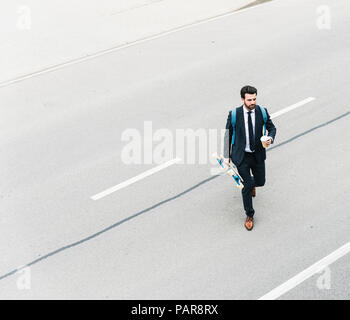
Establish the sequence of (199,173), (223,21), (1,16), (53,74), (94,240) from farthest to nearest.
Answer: (1,16)
(223,21)
(53,74)
(199,173)
(94,240)

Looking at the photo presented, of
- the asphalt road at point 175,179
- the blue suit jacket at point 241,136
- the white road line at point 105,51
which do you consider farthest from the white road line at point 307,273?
the white road line at point 105,51

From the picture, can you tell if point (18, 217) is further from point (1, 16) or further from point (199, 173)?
point (1, 16)

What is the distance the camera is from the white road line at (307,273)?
7195 mm

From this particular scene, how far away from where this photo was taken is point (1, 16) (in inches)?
648

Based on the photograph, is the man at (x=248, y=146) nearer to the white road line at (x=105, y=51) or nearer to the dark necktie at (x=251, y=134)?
the dark necktie at (x=251, y=134)

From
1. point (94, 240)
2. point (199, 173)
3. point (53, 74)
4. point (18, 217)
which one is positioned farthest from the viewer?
point (53, 74)

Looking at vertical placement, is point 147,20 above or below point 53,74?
above

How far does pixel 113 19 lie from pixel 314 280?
34.6ft

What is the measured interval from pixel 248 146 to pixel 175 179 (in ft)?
6.02

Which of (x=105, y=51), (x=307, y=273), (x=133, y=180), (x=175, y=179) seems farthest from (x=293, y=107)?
(x=105, y=51)

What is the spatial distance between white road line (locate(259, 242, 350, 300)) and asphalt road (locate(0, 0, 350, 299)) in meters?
0.07

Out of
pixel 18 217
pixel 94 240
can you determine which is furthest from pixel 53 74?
pixel 94 240

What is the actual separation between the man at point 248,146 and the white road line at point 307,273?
1097mm

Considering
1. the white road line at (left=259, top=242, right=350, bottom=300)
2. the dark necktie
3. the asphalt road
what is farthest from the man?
the white road line at (left=259, top=242, right=350, bottom=300)
